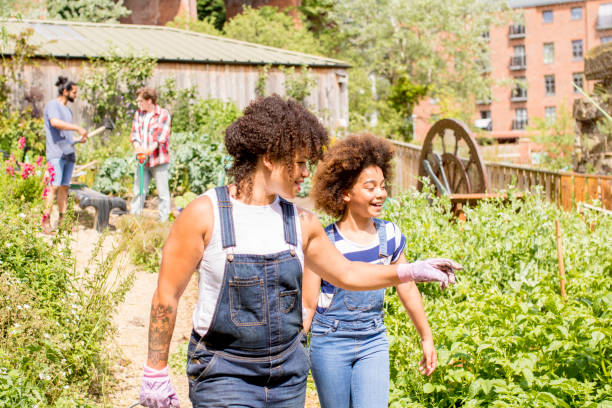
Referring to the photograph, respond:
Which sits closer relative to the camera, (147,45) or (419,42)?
(147,45)

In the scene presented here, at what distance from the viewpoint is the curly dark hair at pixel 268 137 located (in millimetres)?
2326

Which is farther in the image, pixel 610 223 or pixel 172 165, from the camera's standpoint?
pixel 172 165

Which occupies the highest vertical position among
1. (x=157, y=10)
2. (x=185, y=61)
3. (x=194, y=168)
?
(x=157, y=10)

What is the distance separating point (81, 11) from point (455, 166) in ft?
72.3

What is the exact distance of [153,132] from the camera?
8.66m

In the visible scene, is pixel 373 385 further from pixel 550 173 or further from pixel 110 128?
pixel 110 128

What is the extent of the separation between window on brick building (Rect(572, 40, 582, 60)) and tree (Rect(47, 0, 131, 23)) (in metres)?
41.5

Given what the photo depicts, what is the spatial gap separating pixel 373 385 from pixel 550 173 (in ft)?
21.1

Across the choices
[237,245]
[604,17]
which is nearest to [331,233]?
[237,245]

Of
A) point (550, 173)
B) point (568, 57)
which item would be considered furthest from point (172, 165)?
point (568, 57)

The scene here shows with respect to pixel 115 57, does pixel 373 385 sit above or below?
below

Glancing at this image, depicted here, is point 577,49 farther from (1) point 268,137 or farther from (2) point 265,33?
(1) point 268,137

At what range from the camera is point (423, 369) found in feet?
10.0

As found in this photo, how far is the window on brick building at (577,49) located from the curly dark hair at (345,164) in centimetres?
5889
